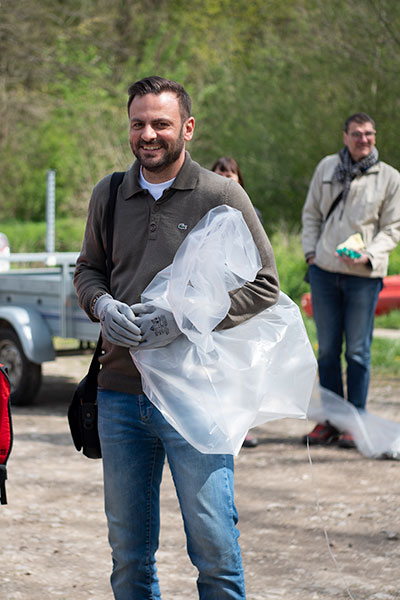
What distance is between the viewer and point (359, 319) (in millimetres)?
6059

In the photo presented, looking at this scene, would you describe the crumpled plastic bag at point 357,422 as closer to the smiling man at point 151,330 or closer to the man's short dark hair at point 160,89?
the smiling man at point 151,330

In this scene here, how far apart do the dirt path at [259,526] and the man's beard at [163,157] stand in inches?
75.6

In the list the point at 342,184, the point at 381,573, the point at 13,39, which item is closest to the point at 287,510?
the point at 381,573

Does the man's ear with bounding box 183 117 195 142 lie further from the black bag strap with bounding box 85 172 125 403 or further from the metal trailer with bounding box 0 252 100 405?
the metal trailer with bounding box 0 252 100 405

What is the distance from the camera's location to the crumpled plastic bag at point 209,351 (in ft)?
8.73

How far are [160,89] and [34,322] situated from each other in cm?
501

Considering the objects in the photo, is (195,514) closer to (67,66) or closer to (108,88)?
(67,66)

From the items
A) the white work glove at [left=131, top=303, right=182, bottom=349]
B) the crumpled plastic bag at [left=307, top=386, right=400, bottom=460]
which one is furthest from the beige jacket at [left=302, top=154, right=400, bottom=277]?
the white work glove at [left=131, top=303, right=182, bottom=349]

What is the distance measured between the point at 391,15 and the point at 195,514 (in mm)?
15254

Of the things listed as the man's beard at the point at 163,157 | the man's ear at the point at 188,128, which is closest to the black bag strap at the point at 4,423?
the man's beard at the point at 163,157

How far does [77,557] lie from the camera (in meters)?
4.22

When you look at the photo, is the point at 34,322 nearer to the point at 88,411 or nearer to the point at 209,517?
the point at 88,411

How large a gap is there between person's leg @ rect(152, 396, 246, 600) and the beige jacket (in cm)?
356

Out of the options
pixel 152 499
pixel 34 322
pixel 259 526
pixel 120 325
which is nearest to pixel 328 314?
pixel 259 526
